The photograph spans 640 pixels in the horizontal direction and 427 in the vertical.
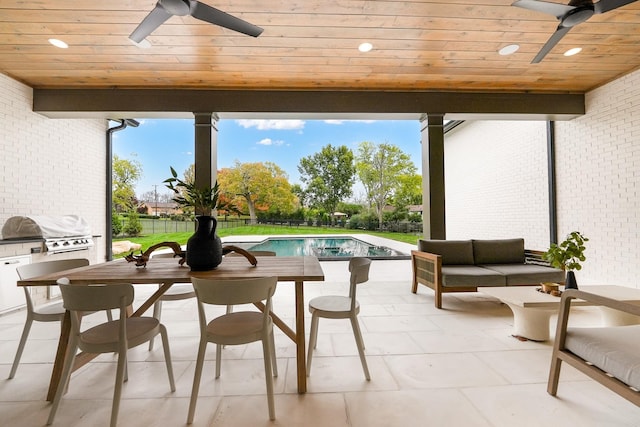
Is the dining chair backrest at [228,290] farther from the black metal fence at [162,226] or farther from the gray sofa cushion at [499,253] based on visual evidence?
the black metal fence at [162,226]

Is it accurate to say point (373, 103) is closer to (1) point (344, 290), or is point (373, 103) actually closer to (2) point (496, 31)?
(2) point (496, 31)

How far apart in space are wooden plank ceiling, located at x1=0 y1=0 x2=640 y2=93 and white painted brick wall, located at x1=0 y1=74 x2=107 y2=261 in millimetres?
482

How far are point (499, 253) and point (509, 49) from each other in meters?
2.48

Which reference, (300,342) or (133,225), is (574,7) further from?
(133,225)

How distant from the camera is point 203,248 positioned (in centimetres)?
193

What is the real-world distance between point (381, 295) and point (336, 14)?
3222 mm

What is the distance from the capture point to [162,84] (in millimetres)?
3824

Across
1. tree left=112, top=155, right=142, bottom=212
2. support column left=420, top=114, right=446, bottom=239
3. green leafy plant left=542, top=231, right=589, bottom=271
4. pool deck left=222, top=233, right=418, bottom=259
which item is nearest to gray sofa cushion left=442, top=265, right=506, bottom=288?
green leafy plant left=542, top=231, right=589, bottom=271

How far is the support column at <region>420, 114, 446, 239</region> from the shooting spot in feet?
13.6

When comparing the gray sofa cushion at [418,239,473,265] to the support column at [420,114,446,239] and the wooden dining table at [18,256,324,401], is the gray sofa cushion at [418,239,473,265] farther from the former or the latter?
the wooden dining table at [18,256,324,401]

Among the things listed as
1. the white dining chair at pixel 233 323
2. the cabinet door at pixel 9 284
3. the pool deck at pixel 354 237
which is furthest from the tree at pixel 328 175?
the white dining chair at pixel 233 323

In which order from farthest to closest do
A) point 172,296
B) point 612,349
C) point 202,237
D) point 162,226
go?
point 162,226 < point 172,296 < point 202,237 < point 612,349

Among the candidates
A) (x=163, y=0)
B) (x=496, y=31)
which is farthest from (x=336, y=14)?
(x=496, y=31)

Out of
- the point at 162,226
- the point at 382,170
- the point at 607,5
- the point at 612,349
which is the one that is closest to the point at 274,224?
the point at 162,226
